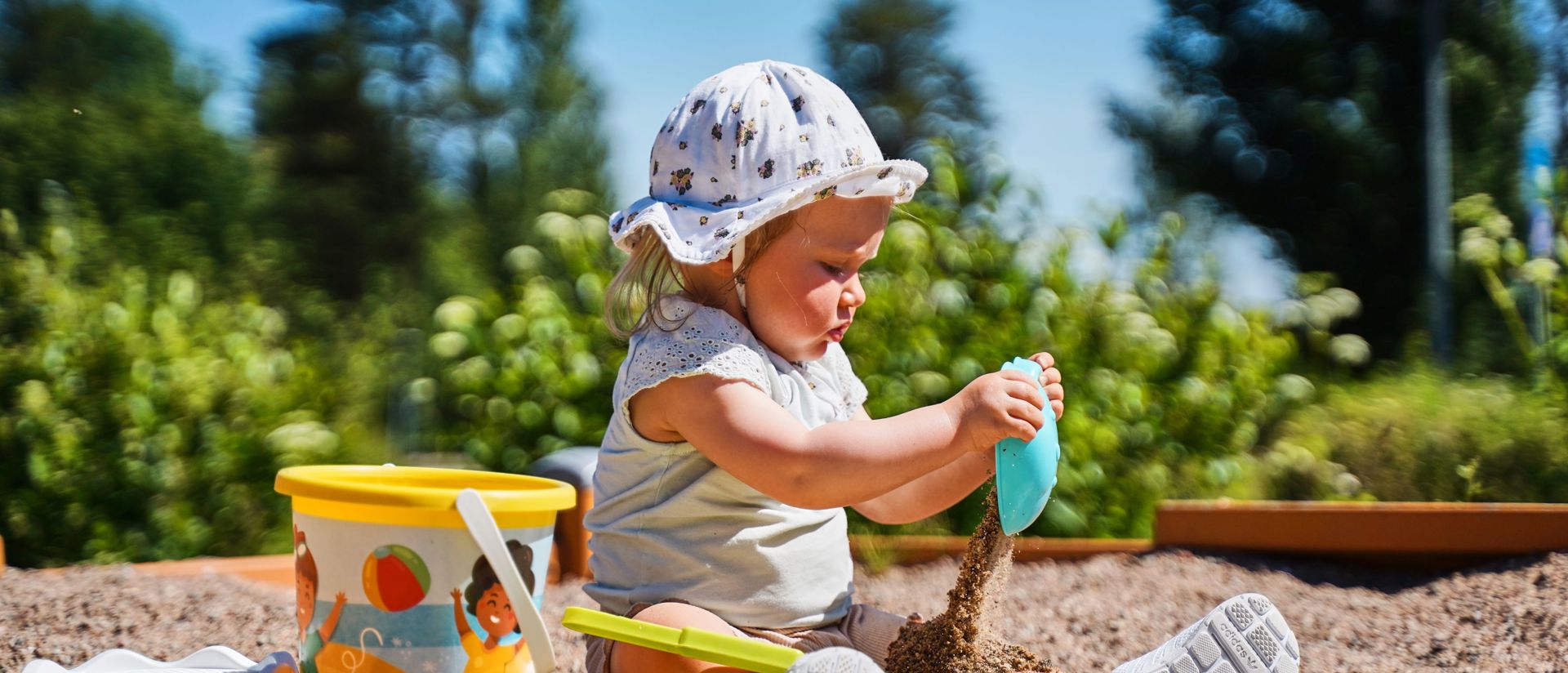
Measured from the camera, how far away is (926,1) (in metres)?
26.9

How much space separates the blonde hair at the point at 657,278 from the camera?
1.70 metres

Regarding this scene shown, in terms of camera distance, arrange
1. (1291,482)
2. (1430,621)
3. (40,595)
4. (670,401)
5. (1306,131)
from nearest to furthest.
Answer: (670,401), (1430,621), (40,595), (1291,482), (1306,131)

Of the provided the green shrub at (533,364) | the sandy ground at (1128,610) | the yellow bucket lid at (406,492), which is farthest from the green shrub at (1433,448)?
the yellow bucket lid at (406,492)

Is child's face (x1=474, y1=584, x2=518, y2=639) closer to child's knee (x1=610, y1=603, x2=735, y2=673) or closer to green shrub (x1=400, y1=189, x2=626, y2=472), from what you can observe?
child's knee (x1=610, y1=603, x2=735, y2=673)

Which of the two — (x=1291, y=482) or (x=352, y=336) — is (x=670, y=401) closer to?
(x=1291, y=482)

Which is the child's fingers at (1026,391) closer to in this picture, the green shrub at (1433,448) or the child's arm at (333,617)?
the child's arm at (333,617)

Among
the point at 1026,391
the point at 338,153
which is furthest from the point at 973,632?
the point at 338,153

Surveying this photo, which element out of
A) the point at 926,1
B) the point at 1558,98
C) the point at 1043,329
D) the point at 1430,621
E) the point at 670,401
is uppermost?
the point at 926,1

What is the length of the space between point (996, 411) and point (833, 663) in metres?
0.40

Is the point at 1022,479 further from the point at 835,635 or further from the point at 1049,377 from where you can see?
the point at 835,635

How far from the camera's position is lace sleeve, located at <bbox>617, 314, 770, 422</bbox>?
1.60 metres

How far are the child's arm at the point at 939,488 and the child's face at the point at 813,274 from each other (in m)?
0.16

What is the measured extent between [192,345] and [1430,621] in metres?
4.17

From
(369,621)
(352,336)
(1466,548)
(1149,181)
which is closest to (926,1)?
(1149,181)
